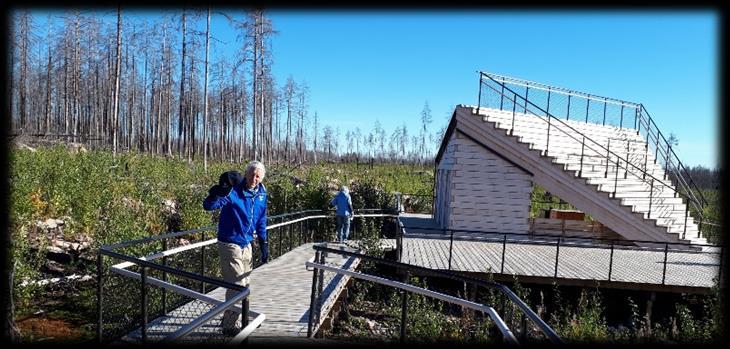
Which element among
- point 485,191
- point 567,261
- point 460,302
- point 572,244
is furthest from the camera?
point 485,191

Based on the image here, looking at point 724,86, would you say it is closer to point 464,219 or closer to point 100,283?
point 100,283

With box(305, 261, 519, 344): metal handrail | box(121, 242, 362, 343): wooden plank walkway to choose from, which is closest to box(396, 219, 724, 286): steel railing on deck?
box(121, 242, 362, 343): wooden plank walkway

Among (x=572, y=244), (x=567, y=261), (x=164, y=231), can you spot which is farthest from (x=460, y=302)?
(x=164, y=231)

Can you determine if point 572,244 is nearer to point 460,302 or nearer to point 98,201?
point 460,302

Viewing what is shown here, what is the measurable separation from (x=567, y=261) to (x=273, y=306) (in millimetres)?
8403

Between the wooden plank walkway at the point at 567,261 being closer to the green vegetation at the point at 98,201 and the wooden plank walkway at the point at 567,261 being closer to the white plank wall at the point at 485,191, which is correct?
the white plank wall at the point at 485,191

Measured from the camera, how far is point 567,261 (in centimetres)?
1169

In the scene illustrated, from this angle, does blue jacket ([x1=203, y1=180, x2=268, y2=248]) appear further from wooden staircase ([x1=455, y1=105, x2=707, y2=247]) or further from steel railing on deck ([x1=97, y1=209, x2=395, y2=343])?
wooden staircase ([x1=455, y1=105, x2=707, y2=247])

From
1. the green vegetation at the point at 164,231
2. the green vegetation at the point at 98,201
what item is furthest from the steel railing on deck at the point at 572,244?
the green vegetation at the point at 98,201

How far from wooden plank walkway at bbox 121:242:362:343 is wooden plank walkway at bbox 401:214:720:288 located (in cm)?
289

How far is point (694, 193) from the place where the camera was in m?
15.6

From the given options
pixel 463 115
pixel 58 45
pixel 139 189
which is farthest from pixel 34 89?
pixel 463 115

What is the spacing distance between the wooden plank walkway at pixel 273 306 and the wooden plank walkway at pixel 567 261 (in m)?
2.89

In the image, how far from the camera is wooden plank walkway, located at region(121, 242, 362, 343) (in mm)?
4766
